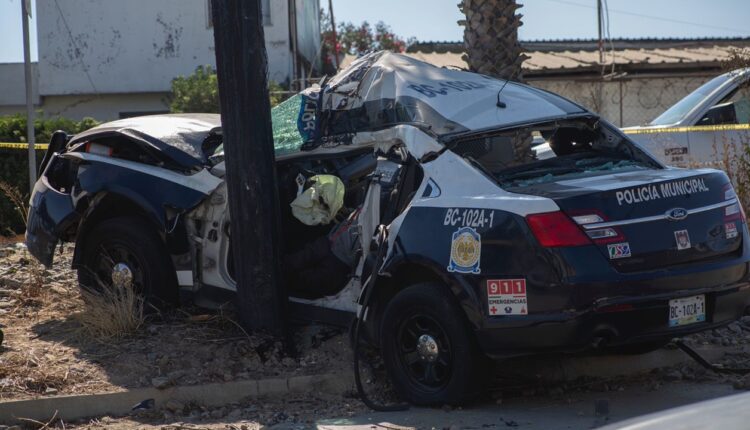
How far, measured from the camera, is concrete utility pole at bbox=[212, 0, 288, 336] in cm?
714

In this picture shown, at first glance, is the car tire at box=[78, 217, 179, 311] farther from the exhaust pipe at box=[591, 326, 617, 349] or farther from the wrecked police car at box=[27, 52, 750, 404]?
the exhaust pipe at box=[591, 326, 617, 349]

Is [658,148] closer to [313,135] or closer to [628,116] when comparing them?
[313,135]

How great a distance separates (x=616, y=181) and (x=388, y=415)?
6.15 ft

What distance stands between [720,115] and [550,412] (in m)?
7.67

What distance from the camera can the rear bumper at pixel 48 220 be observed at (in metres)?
8.16

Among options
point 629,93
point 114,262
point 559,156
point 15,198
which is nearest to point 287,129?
point 114,262

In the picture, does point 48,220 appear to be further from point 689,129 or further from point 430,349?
point 689,129

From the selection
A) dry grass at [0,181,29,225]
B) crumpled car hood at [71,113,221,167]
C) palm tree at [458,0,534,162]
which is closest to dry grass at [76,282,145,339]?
crumpled car hood at [71,113,221,167]

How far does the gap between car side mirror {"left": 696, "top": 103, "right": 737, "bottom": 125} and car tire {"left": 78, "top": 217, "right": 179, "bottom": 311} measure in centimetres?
745

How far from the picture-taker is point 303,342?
24.1 feet

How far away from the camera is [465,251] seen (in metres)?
5.79

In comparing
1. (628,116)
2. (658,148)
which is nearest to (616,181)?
(658,148)

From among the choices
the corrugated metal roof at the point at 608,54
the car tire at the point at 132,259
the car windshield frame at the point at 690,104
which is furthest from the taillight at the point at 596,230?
the corrugated metal roof at the point at 608,54

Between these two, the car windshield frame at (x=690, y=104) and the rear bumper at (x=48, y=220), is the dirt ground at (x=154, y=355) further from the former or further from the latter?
the car windshield frame at (x=690, y=104)
